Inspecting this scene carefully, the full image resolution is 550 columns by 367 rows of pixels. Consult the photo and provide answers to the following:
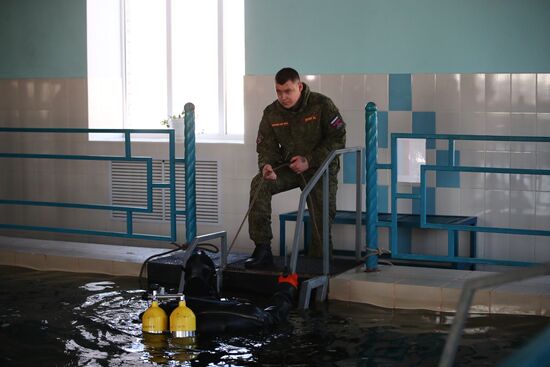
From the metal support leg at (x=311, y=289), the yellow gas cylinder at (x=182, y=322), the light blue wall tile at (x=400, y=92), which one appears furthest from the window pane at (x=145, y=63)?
the yellow gas cylinder at (x=182, y=322)

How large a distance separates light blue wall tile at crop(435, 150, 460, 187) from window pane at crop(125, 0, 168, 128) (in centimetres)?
297

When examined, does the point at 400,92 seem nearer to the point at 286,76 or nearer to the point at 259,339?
the point at 286,76

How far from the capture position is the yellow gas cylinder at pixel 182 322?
16.3 ft

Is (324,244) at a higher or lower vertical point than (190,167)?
lower

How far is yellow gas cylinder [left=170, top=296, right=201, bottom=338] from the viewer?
16.3ft

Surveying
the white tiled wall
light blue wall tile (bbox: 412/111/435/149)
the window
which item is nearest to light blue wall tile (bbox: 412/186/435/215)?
the white tiled wall

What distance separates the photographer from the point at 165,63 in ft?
28.5

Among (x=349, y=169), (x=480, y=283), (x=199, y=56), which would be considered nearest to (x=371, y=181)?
(x=349, y=169)

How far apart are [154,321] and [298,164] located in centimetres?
A: 170

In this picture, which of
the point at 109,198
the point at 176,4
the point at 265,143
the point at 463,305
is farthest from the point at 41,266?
the point at 463,305

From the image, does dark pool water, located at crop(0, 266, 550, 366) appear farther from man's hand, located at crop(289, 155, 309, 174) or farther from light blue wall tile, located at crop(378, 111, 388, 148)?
light blue wall tile, located at crop(378, 111, 388, 148)

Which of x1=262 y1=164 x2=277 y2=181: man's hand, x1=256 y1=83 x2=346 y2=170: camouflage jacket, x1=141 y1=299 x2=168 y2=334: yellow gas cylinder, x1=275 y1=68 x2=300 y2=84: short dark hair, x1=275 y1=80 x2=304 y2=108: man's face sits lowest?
x1=141 y1=299 x2=168 y2=334: yellow gas cylinder

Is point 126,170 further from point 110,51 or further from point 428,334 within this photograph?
point 428,334

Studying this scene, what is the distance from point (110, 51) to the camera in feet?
28.8
